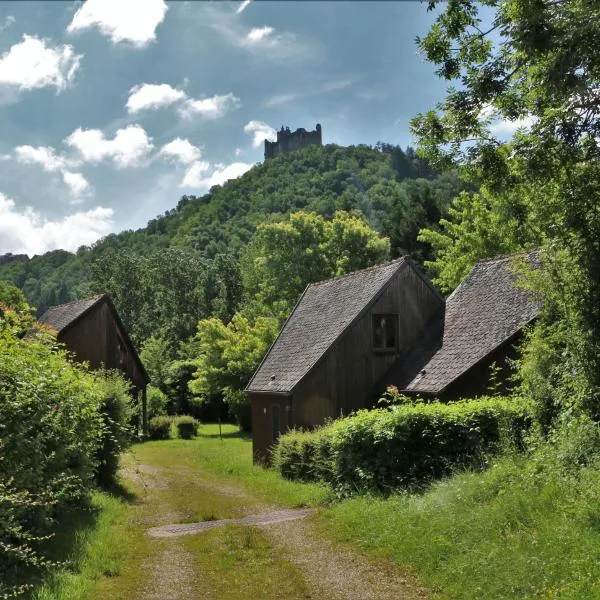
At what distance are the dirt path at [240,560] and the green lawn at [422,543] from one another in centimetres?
4

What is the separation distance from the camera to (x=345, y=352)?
934 inches

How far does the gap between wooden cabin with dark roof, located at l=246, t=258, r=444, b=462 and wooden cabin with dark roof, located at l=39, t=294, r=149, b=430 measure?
12.3 m

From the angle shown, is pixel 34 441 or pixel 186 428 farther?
pixel 186 428

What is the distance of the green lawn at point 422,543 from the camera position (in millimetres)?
7969

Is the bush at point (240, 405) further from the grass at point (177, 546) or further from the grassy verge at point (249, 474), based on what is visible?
the grass at point (177, 546)

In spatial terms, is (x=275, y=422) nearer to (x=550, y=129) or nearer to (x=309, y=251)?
(x=550, y=129)

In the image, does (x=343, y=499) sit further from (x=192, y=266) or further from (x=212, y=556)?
(x=192, y=266)

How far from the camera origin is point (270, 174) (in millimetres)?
106562

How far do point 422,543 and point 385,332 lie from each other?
48.2 feet

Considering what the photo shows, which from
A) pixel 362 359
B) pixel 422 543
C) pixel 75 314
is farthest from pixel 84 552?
pixel 75 314

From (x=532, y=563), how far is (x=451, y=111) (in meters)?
7.70

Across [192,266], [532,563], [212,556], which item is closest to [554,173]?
[532,563]

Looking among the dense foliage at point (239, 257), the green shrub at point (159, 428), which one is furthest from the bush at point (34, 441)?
the green shrub at point (159, 428)

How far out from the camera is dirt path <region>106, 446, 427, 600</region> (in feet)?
30.5
